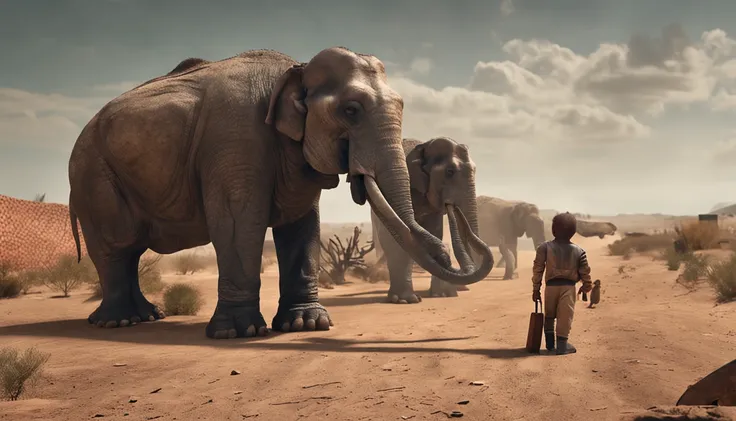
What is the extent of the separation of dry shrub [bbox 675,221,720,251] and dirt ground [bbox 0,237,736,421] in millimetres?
9969

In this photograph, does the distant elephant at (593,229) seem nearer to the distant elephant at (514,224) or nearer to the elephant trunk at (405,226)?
the distant elephant at (514,224)

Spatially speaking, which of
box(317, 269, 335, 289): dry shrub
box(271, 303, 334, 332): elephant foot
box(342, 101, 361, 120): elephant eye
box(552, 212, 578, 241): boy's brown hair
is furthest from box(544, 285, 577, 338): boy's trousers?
box(317, 269, 335, 289): dry shrub

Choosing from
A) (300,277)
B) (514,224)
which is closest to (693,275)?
(300,277)

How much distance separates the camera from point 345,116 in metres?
7.25

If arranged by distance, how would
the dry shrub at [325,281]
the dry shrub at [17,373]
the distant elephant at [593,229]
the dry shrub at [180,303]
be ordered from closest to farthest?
the dry shrub at [17,373] → the dry shrub at [180,303] → the dry shrub at [325,281] → the distant elephant at [593,229]

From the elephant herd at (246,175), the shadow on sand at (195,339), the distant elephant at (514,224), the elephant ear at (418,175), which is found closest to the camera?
the shadow on sand at (195,339)

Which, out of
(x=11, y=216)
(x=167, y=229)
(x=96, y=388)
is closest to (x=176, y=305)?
(x=167, y=229)

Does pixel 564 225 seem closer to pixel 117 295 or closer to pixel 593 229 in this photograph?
pixel 117 295

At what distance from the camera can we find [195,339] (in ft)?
25.0

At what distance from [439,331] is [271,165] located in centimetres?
269

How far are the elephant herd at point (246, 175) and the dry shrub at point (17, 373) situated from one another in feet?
7.93

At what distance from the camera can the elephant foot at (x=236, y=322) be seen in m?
7.55

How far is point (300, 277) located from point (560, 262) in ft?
11.7

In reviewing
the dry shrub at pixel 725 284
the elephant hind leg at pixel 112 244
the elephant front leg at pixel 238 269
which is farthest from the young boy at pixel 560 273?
the elephant hind leg at pixel 112 244
